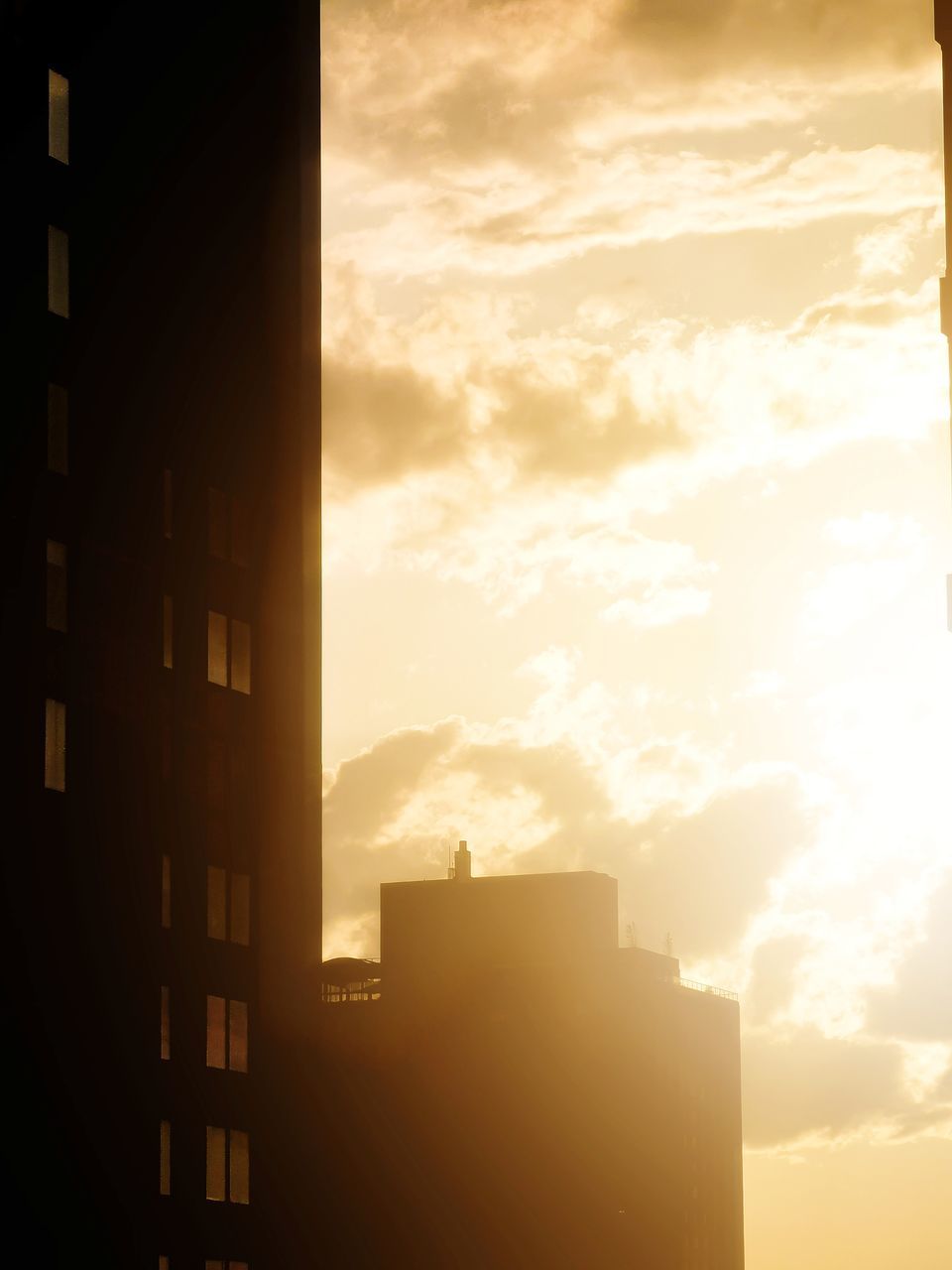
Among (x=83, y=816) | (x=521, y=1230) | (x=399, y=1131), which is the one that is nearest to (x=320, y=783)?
(x=83, y=816)

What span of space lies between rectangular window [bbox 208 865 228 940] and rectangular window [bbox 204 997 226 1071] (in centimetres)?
251

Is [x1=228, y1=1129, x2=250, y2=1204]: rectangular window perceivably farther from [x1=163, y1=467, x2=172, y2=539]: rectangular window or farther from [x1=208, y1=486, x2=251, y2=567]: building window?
[x1=163, y1=467, x2=172, y2=539]: rectangular window

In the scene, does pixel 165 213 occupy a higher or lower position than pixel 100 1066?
higher

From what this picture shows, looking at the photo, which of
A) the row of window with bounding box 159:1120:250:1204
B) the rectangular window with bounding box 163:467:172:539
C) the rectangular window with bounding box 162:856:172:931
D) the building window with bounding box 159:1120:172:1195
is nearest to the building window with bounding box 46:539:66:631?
the rectangular window with bounding box 163:467:172:539

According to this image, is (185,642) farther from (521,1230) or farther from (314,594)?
(521,1230)

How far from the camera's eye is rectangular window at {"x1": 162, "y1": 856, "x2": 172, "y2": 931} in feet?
258

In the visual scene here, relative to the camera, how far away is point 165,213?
280 feet

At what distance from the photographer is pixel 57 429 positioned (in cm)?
7750

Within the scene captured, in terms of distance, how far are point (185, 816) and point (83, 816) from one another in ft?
22.4

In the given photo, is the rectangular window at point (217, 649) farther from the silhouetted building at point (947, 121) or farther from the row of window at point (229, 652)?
the silhouetted building at point (947, 121)

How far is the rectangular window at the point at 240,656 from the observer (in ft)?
280

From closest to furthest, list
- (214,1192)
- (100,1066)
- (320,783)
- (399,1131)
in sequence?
(100,1066) → (214,1192) → (320,783) → (399,1131)

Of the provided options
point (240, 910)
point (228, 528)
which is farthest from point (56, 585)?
point (240, 910)

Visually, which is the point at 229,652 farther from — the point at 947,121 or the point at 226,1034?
the point at 947,121
